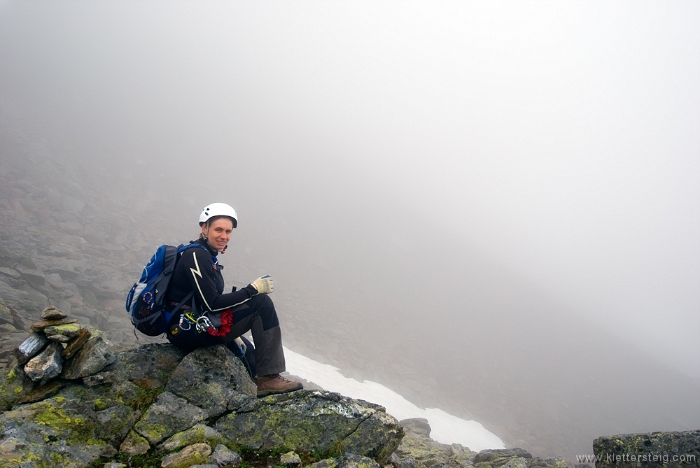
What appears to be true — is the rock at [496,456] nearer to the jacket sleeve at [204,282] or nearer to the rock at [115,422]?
the jacket sleeve at [204,282]

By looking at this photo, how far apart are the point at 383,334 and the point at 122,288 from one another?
3593 centimetres

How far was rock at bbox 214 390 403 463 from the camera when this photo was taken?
18.4ft

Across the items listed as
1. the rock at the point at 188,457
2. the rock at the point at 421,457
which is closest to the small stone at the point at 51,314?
the rock at the point at 188,457

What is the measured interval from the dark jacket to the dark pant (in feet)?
1.39

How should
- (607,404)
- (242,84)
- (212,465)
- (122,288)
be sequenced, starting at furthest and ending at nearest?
(242,84) → (607,404) → (122,288) → (212,465)

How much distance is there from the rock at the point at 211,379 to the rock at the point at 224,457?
77 centimetres

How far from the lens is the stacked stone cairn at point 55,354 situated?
5.52 metres

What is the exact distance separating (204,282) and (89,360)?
241 centimetres

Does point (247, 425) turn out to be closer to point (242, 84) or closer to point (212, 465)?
point (212, 465)

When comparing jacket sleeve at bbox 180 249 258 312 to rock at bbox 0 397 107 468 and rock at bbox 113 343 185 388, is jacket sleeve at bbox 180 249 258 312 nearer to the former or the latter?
rock at bbox 113 343 185 388

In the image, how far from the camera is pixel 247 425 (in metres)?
5.73

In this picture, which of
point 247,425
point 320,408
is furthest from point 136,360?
point 320,408

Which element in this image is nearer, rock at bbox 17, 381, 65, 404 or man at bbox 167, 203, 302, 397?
rock at bbox 17, 381, 65, 404

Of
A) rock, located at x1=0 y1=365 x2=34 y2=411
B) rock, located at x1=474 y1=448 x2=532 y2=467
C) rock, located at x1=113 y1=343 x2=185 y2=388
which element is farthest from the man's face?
rock, located at x1=474 y1=448 x2=532 y2=467
